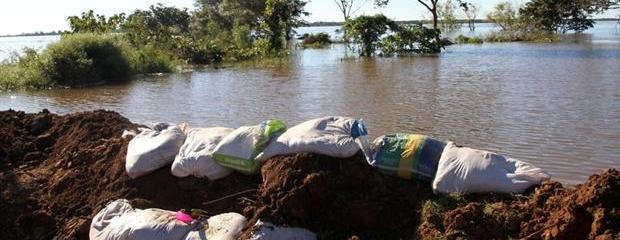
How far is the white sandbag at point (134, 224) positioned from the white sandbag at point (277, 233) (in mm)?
492

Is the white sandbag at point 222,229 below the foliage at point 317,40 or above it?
below

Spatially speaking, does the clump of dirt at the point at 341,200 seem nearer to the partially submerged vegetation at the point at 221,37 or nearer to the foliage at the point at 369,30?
the partially submerged vegetation at the point at 221,37

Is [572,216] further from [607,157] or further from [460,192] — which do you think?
[607,157]

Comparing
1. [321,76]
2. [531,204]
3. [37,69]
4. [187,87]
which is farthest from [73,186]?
[37,69]

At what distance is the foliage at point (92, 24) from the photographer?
27.5m

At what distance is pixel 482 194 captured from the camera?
4004 mm

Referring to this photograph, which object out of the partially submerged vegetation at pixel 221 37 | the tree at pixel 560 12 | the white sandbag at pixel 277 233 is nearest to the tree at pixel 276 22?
the partially submerged vegetation at pixel 221 37

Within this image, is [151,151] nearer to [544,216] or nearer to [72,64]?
[544,216]

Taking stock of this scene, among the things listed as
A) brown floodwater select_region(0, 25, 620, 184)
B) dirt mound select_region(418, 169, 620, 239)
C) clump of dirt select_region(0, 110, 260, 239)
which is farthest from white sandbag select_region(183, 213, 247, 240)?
brown floodwater select_region(0, 25, 620, 184)

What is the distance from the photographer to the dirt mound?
11.0ft

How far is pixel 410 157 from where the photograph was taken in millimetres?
4262

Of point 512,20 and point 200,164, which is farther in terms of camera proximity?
point 512,20

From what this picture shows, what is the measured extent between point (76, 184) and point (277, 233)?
2159 mm

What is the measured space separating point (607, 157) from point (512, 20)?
40.6 metres
